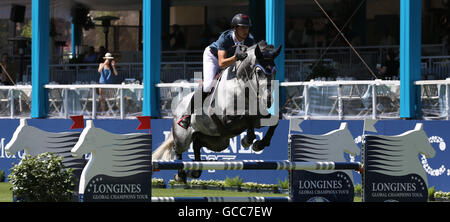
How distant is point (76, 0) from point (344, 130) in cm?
1656

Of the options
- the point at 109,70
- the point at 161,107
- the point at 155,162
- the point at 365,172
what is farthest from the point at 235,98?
the point at 109,70

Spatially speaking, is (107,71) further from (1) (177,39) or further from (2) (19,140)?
(2) (19,140)

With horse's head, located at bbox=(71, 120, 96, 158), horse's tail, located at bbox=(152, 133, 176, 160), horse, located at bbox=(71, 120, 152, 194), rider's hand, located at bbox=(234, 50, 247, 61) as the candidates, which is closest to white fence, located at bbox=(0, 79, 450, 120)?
horse's tail, located at bbox=(152, 133, 176, 160)

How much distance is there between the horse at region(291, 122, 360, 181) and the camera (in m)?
Answer: 10.8

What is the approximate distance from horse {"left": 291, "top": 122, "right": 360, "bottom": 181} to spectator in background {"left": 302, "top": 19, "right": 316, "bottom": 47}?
441 inches

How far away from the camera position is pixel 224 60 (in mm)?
10188

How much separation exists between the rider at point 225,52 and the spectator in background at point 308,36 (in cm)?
1161

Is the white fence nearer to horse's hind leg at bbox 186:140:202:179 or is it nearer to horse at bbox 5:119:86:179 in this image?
horse's hind leg at bbox 186:140:202:179

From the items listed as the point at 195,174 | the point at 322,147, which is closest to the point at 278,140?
the point at 322,147

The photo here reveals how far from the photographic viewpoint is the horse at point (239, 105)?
9438mm

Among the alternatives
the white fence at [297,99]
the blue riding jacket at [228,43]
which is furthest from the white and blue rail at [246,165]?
the white fence at [297,99]

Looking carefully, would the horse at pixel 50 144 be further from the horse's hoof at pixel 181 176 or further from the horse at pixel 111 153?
the horse's hoof at pixel 181 176

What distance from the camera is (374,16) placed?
25.1 m
